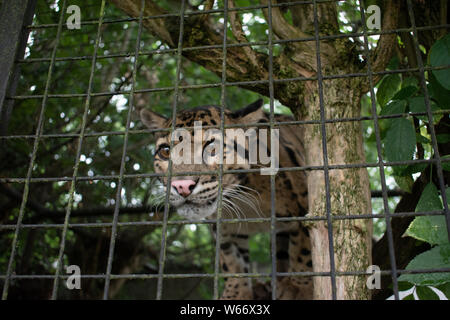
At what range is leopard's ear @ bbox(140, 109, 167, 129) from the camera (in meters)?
4.89

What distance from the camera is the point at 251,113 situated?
421 centimetres

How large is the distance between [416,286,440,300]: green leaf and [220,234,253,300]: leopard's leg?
3248mm

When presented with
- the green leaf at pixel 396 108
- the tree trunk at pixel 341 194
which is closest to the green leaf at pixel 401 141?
the green leaf at pixel 396 108

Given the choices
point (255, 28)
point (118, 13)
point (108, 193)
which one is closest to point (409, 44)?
point (255, 28)

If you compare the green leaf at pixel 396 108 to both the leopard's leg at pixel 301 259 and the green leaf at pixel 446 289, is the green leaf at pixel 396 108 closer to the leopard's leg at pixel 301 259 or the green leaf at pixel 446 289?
the green leaf at pixel 446 289

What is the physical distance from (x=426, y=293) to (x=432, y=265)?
21 centimetres

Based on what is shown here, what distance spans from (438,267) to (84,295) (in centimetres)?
475

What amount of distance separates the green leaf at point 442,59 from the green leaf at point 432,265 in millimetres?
806

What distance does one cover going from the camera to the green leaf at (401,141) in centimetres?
231

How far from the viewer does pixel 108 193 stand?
474 cm

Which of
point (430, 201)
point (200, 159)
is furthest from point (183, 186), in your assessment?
point (430, 201)

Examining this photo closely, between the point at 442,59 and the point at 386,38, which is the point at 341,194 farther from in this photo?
the point at 386,38

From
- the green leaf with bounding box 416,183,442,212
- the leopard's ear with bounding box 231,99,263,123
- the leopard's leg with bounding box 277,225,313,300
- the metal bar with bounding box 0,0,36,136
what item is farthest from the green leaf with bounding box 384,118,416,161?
the leopard's leg with bounding box 277,225,313,300

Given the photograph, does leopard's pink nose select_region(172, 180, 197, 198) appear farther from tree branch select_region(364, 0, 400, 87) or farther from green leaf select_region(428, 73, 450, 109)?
green leaf select_region(428, 73, 450, 109)
